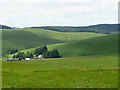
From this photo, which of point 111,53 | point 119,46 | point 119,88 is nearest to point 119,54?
point 111,53

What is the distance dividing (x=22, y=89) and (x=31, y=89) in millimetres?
974

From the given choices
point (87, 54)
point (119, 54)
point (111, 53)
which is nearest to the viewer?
point (119, 54)

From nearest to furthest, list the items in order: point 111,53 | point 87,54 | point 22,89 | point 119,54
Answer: point 22,89, point 119,54, point 111,53, point 87,54

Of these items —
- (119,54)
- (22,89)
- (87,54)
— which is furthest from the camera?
(87,54)

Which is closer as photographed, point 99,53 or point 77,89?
point 77,89

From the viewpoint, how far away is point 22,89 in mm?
24188

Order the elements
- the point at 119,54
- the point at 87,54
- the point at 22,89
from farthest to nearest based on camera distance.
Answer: the point at 87,54 < the point at 119,54 < the point at 22,89

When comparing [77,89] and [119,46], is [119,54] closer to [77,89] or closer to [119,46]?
[119,46]

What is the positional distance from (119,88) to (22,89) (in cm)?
1091

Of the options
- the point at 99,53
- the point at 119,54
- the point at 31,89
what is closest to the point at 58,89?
the point at 31,89

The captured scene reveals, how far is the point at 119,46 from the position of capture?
19300cm

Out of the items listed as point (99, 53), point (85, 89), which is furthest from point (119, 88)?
point (99, 53)

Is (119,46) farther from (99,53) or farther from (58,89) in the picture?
(58,89)

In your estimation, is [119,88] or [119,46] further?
[119,46]
